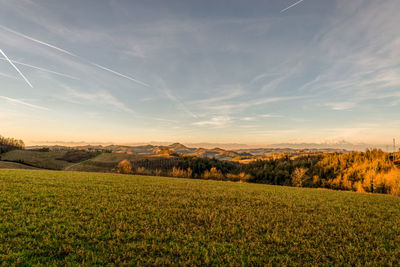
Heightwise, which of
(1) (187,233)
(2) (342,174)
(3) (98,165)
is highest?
(1) (187,233)

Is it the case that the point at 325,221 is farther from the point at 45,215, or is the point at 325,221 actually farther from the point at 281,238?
the point at 45,215

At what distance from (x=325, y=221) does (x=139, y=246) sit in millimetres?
5466

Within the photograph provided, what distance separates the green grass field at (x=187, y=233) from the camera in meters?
3.61

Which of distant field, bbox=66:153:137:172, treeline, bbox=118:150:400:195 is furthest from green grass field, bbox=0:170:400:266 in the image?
distant field, bbox=66:153:137:172

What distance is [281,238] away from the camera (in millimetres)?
4562

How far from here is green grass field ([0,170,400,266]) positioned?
11.8 feet

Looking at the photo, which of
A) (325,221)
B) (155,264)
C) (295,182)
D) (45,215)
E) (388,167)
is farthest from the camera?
(295,182)

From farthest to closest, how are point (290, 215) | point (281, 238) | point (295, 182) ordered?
1. point (295, 182)
2. point (290, 215)
3. point (281, 238)

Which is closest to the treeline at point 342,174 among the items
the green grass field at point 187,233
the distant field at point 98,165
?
the green grass field at point 187,233

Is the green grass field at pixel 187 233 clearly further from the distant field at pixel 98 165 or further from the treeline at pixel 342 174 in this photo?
the distant field at pixel 98 165

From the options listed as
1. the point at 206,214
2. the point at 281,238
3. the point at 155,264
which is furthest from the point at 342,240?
the point at 155,264

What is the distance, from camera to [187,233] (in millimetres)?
4715

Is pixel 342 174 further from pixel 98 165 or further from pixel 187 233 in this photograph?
pixel 98 165

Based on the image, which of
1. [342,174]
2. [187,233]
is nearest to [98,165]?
[342,174]
